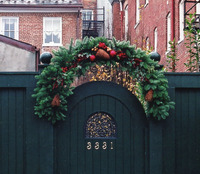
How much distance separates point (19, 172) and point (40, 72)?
1.72m

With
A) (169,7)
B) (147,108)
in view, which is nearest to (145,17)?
(169,7)

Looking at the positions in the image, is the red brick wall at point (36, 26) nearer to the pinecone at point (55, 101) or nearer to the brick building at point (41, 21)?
the brick building at point (41, 21)

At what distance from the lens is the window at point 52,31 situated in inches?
1047

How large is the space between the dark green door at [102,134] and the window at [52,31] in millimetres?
18492

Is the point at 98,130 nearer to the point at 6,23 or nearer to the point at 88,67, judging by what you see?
the point at 88,67

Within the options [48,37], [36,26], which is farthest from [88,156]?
[36,26]

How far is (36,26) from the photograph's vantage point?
88.5 ft

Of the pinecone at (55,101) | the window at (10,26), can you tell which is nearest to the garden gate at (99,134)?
the pinecone at (55,101)

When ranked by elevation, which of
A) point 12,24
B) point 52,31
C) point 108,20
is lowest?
point 52,31

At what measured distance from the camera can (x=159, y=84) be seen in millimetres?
8000

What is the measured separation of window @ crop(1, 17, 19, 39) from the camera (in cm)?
2703

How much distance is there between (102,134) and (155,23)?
15.2 metres

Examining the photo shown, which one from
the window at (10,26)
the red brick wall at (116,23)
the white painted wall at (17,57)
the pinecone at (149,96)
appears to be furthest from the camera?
the red brick wall at (116,23)

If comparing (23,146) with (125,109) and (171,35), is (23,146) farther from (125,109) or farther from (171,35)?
(171,35)
